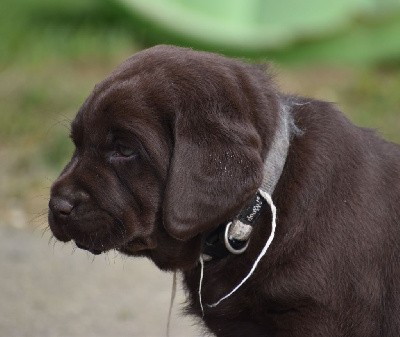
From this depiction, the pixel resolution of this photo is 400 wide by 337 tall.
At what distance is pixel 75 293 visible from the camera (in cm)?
602

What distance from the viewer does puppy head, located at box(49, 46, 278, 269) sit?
3.84 metres

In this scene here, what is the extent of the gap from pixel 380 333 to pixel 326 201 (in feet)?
1.62

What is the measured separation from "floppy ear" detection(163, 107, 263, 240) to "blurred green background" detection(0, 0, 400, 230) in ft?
13.8

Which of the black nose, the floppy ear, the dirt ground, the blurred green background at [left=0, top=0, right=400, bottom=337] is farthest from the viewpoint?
the blurred green background at [left=0, top=0, right=400, bottom=337]

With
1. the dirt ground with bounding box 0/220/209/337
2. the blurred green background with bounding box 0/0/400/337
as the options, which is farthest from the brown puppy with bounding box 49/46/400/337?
the blurred green background with bounding box 0/0/400/337

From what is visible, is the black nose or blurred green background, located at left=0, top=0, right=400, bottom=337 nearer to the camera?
the black nose

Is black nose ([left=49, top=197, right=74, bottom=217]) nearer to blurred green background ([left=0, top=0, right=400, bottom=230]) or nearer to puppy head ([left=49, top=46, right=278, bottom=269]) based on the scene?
puppy head ([left=49, top=46, right=278, bottom=269])

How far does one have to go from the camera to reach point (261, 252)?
3990mm

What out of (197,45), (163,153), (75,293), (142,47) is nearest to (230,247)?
(163,153)

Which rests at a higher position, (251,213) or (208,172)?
(208,172)

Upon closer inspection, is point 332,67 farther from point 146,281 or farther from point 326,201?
point 326,201

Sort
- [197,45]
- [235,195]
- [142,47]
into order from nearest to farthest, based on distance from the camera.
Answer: [235,195], [197,45], [142,47]

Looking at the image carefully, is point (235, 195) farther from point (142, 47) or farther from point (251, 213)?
point (142, 47)

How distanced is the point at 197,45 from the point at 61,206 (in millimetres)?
5171
